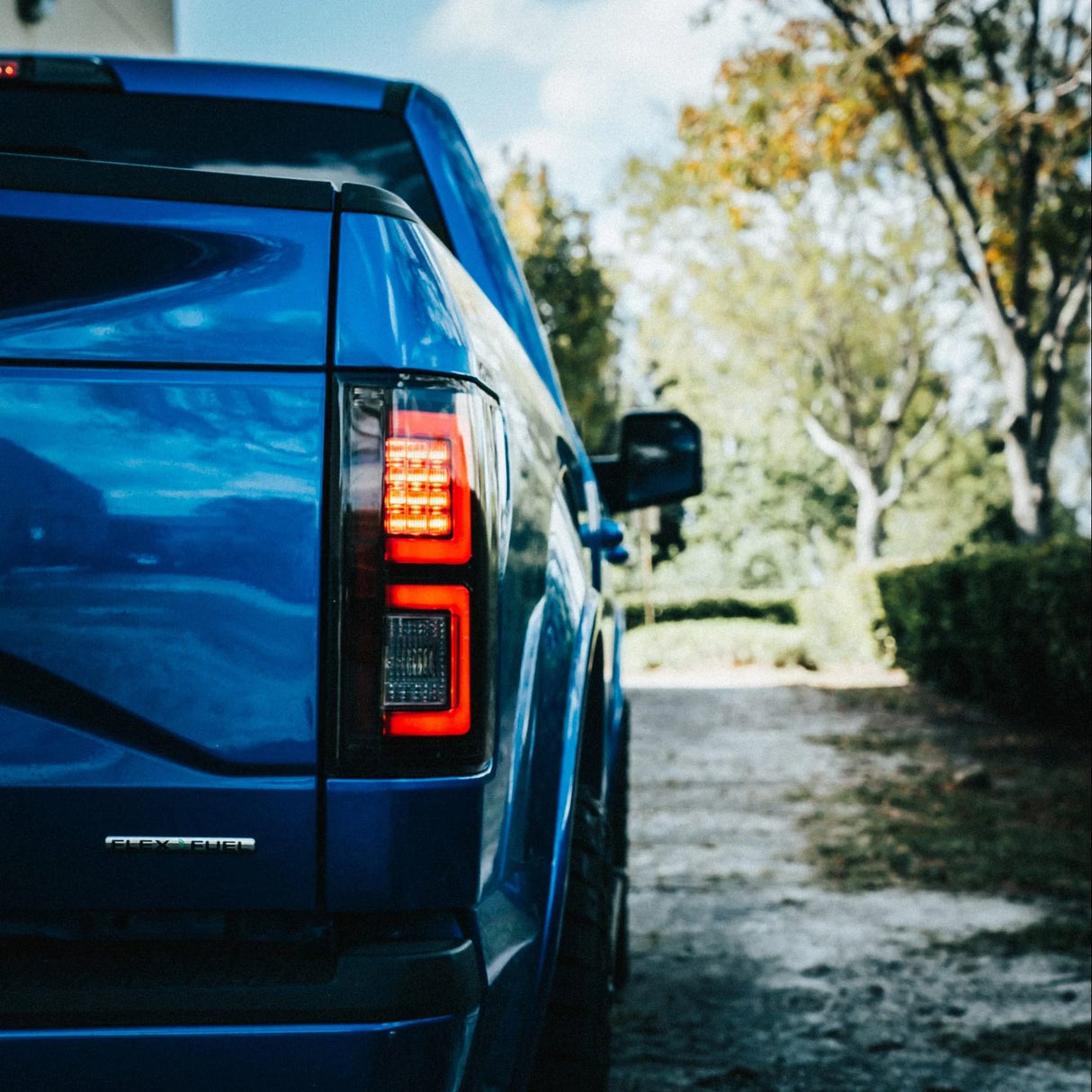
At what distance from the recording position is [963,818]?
7105mm

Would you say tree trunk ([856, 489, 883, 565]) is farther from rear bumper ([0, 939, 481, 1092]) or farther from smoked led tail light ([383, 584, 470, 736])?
rear bumper ([0, 939, 481, 1092])

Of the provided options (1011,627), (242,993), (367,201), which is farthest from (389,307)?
(1011,627)

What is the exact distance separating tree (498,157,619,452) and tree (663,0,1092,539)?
6492 millimetres

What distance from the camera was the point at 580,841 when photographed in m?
2.27

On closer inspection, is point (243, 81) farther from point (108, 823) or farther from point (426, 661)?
point (108, 823)

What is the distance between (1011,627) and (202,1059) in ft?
35.9

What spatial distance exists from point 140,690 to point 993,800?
7175 mm

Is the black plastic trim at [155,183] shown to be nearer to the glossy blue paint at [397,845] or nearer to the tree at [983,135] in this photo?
the glossy blue paint at [397,845]

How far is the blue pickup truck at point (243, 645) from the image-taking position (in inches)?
51.8

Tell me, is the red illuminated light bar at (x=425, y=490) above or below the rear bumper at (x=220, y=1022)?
above

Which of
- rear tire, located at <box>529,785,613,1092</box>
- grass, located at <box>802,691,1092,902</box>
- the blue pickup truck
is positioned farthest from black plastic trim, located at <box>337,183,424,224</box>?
grass, located at <box>802,691,1092,902</box>

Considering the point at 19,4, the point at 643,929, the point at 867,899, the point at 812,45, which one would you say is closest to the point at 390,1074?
the point at 643,929

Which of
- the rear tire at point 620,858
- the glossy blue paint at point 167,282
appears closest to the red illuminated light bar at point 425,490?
the glossy blue paint at point 167,282

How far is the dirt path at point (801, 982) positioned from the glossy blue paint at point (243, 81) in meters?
2.65
